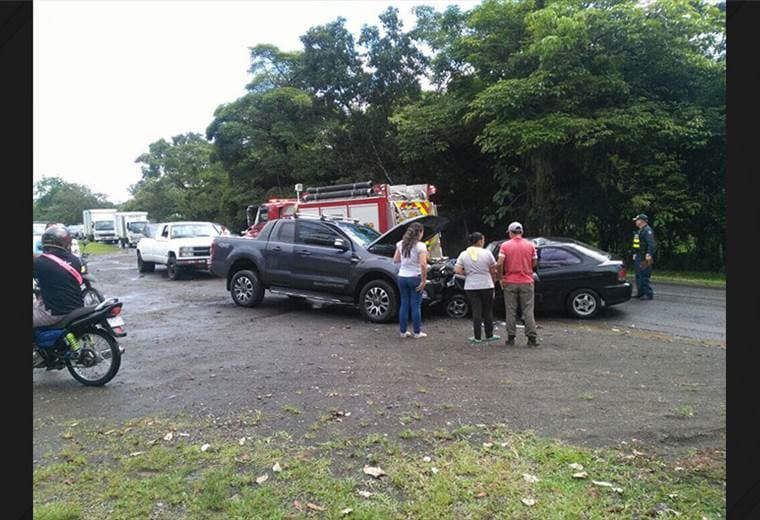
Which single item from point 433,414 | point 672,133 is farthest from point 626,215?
point 433,414

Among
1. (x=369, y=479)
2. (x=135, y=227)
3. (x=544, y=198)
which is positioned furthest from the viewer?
A: (x=135, y=227)

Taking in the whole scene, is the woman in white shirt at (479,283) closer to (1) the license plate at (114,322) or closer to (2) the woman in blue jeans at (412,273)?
(2) the woman in blue jeans at (412,273)

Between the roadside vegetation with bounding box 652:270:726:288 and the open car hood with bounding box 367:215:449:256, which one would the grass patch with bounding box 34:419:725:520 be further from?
the roadside vegetation with bounding box 652:270:726:288

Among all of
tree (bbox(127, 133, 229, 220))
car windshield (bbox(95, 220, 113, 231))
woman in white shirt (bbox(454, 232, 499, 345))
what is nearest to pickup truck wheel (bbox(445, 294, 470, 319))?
woman in white shirt (bbox(454, 232, 499, 345))

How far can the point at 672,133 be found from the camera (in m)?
15.7

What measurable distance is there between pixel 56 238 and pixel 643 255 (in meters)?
11.1

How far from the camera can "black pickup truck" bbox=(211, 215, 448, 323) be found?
9922 mm

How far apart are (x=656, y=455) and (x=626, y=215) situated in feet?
50.2

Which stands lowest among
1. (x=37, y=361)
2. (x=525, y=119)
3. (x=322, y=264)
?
(x=37, y=361)

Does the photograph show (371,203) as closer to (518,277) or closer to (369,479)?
(518,277)

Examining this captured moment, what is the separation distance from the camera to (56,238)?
22.2 feet

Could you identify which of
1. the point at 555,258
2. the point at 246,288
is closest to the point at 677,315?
the point at 555,258

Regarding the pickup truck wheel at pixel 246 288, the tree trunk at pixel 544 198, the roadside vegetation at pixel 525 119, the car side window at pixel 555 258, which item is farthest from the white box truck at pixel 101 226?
the car side window at pixel 555 258

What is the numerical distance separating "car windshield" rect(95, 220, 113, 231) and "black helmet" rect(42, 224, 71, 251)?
1727 inches
